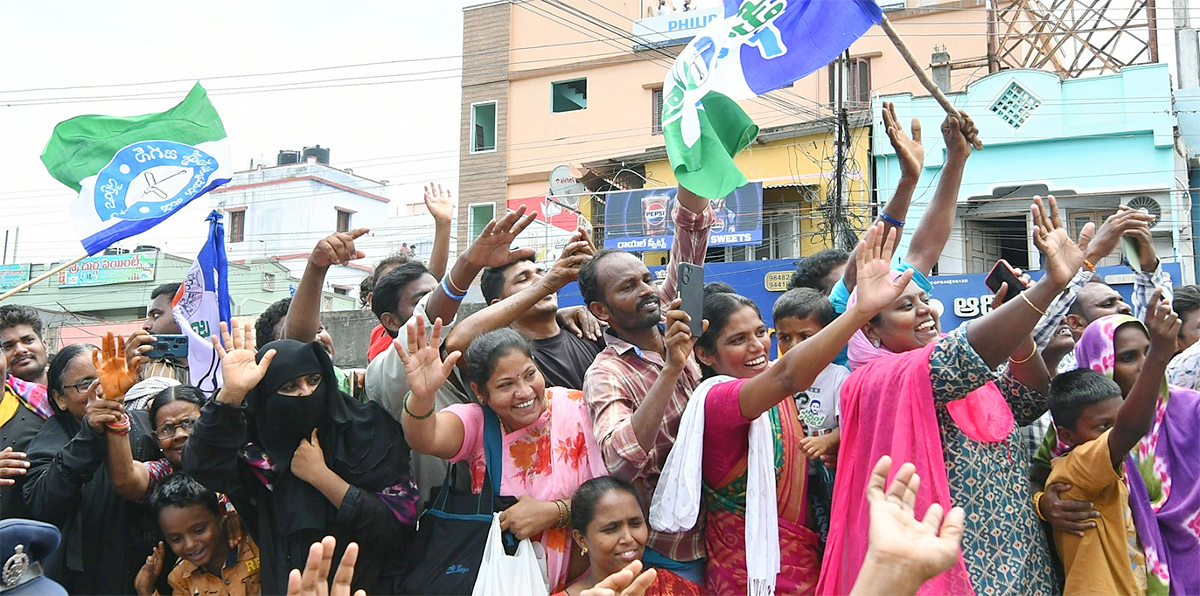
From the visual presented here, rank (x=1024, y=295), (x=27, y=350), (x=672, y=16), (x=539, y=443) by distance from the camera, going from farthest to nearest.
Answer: (x=672, y=16), (x=27, y=350), (x=539, y=443), (x=1024, y=295)

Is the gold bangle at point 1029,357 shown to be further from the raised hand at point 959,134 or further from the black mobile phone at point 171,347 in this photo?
the black mobile phone at point 171,347

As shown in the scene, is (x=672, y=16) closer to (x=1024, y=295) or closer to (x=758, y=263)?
(x=758, y=263)

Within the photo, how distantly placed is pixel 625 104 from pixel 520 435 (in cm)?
2270

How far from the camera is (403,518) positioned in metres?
3.56

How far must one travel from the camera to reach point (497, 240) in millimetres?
4109

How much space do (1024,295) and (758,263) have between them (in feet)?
49.8

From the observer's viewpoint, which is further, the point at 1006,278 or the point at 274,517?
the point at 274,517

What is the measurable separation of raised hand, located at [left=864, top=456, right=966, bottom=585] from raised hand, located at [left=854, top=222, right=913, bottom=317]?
894 mm

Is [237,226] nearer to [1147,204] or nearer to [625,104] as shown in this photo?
[625,104]

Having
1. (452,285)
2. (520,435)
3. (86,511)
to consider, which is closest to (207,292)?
(86,511)

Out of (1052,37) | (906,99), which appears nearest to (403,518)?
(906,99)

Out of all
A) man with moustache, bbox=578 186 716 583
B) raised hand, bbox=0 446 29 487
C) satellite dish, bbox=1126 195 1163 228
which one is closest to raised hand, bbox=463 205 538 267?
man with moustache, bbox=578 186 716 583

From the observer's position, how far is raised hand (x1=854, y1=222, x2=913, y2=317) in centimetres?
283

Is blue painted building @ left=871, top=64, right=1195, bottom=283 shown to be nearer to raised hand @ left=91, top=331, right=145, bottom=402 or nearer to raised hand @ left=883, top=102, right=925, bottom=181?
raised hand @ left=883, top=102, right=925, bottom=181
